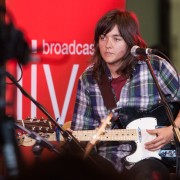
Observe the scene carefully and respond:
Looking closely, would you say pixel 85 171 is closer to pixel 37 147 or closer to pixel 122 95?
pixel 37 147

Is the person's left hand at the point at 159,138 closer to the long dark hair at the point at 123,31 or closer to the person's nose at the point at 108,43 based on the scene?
the long dark hair at the point at 123,31

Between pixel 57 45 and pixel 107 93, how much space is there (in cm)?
58

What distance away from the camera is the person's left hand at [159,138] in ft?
9.64

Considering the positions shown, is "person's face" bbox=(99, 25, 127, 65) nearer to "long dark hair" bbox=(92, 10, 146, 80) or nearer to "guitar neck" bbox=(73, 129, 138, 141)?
"long dark hair" bbox=(92, 10, 146, 80)

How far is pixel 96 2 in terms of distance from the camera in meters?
3.54

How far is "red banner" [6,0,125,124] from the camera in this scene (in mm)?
3340

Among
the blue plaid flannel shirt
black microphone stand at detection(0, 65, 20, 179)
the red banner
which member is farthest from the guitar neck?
black microphone stand at detection(0, 65, 20, 179)

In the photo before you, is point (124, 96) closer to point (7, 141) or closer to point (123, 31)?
point (123, 31)

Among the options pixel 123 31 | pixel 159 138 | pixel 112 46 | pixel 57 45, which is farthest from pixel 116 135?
pixel 57 45

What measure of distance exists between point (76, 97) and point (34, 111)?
0.33 meters

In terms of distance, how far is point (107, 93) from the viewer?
10.1ft

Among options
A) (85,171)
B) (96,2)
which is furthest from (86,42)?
(85,171)

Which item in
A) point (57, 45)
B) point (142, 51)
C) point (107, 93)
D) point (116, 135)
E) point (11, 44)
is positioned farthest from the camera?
point (57, 45)

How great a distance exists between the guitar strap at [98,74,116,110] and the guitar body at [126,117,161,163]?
19 centimetres
